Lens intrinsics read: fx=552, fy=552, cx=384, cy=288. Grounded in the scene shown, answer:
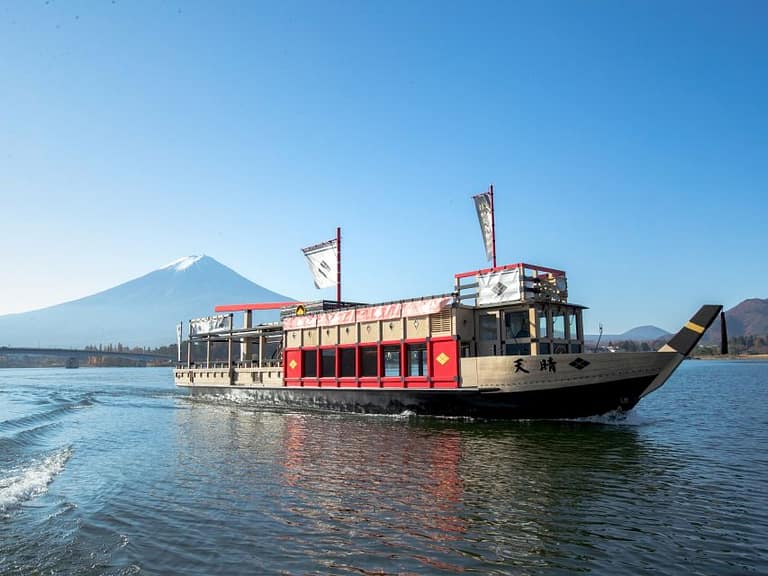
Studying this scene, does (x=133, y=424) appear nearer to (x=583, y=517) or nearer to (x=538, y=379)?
(x=538, y=379)

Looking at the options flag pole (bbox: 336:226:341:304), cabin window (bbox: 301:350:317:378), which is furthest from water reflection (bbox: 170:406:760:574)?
flag pole (bbox: 336:226:341:304)

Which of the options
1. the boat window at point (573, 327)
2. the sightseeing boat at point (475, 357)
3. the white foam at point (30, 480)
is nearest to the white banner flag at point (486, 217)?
the sightseeing boat at point (475, 357)

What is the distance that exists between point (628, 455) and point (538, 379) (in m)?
6.23

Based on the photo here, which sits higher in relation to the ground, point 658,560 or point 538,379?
point 538,379

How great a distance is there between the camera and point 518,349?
24.7m

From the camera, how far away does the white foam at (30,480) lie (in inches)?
470

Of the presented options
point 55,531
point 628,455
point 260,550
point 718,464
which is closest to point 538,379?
point 628,455

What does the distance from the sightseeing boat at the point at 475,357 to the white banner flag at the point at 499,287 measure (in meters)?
0.05

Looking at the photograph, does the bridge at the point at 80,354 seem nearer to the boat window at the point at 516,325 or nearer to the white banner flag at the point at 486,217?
the white banner flag at the point at 486,217

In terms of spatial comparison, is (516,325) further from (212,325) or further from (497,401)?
(212,325)

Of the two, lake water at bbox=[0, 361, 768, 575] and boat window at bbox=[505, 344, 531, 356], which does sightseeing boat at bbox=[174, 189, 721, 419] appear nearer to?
boat window at bbox=[505, 344, 531, 356]

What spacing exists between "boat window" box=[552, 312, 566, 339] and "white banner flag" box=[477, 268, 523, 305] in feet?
7.71

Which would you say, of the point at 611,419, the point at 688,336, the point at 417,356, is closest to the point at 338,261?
the point at 417,356

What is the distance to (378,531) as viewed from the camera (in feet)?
31.7
